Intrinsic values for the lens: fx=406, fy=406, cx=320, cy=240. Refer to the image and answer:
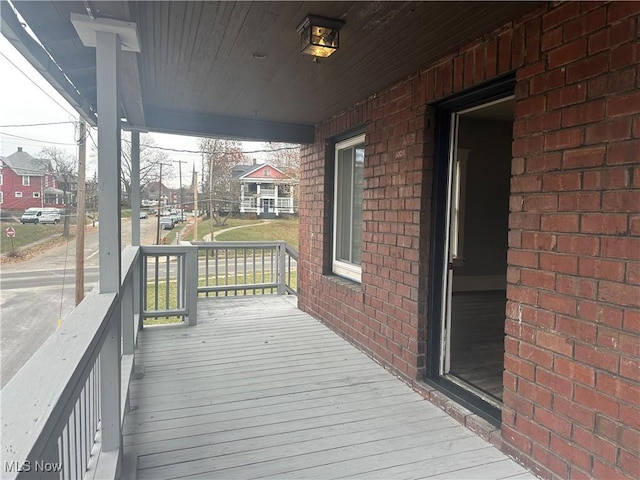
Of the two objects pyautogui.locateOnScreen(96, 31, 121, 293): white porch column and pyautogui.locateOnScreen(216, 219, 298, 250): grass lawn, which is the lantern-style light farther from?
pyautogui.locateOnScreen(216, 219, 298, 250): grass lawn

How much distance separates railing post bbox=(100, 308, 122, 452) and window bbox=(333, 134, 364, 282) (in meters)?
2.61

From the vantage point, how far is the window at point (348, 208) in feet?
13.8

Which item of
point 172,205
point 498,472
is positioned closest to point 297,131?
point 498,472

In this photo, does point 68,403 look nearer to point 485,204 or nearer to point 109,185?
point 109,185

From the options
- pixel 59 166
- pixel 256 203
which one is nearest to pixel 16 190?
pixel 59 166

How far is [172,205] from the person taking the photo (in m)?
13.2

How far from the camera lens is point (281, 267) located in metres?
A: 6.44

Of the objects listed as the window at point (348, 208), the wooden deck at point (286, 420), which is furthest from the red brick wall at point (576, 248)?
the window at point (348, 208)

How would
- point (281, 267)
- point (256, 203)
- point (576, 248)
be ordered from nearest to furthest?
point (576, 248) < point (281, 267) < point (256, 203)

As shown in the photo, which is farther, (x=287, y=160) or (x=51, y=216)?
(x=287, y=160)

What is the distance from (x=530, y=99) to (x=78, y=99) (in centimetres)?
329

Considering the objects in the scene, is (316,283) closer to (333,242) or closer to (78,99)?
(333,242)

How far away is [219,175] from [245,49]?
14088 mm

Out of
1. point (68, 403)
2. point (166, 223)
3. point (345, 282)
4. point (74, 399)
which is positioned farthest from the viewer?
point (166, 223)
